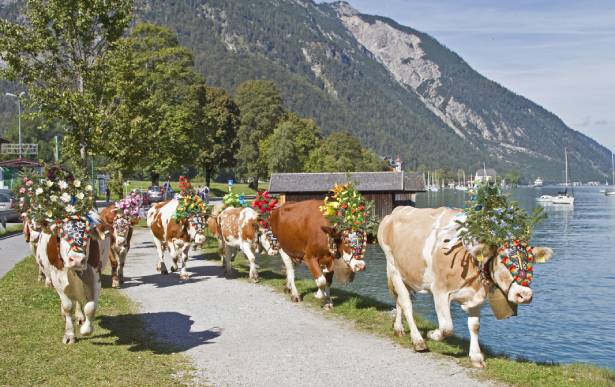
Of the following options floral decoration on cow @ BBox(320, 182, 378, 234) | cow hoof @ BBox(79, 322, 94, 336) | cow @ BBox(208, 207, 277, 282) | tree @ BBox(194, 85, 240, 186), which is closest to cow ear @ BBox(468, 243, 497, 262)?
floral decoration on cow @ BBox(320, 182, 378, 234)

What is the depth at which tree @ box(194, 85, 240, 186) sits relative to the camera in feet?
287

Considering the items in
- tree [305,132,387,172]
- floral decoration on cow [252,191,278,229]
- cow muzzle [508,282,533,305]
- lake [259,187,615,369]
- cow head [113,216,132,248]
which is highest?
tree [305,132,387,172]

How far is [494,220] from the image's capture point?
10.3 m

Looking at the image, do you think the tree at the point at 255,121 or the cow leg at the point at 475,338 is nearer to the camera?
the cow leg at the point at 475,338

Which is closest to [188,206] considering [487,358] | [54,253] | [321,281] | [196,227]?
[196,227]

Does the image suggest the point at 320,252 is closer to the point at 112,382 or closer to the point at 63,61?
the point at 112,382

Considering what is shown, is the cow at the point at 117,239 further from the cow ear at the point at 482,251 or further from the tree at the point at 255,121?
the tree at the point at 255,121

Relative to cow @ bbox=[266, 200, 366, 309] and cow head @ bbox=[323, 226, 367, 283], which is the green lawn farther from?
cow head @ bbox=[323, 226, 367, 283]

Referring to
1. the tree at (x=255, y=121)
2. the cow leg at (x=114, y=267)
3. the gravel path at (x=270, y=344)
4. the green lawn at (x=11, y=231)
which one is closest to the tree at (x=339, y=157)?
the tree at (x=255, y=121)

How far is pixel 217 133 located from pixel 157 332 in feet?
266

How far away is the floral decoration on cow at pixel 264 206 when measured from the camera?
20.3 meters

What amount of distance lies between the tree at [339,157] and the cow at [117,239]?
3257 inches

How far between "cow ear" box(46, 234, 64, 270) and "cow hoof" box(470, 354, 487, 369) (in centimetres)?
740

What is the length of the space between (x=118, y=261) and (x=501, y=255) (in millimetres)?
13139
